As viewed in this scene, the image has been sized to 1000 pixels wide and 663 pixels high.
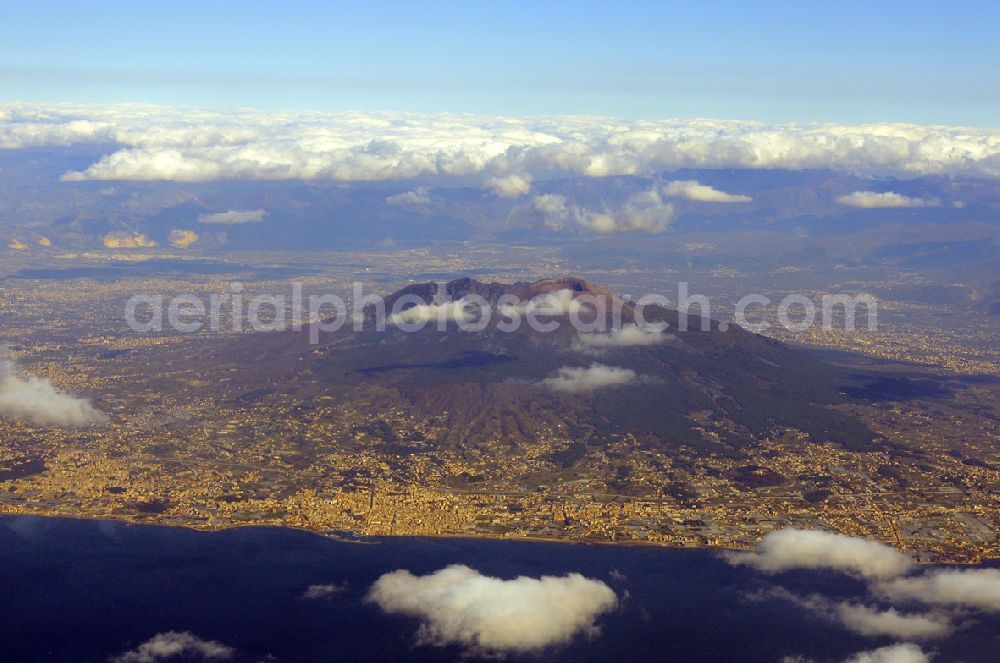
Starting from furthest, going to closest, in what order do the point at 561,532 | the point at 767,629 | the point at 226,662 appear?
the point at 561,532
the point at 767,629
the point at 226,662

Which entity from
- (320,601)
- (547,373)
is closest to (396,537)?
(320,601)

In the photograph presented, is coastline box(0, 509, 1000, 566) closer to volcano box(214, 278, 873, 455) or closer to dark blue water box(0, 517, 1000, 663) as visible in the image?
dark blue water box(0, 517, 1000, 663)

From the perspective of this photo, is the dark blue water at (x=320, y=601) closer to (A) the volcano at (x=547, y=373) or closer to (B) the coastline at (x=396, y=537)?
(B) the coastline at (x=396, y=537)

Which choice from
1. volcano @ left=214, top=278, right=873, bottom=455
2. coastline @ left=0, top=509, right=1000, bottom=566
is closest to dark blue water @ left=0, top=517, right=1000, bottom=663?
coastline @ left=0, top=509, right=1000, bottom=566

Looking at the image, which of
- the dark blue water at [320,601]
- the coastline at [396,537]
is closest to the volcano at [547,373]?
the coastline at [396,537]

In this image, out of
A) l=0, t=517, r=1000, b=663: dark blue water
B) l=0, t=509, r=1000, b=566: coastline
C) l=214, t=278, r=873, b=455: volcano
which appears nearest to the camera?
l=0, t=517, r=1000, b=663: dark blue water

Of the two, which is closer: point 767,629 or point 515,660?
point 515,660

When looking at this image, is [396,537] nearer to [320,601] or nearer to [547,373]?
[320,601]

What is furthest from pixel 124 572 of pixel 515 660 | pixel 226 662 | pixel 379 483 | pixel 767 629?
pixel 767 629

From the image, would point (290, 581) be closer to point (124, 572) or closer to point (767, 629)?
point (124, 572)
